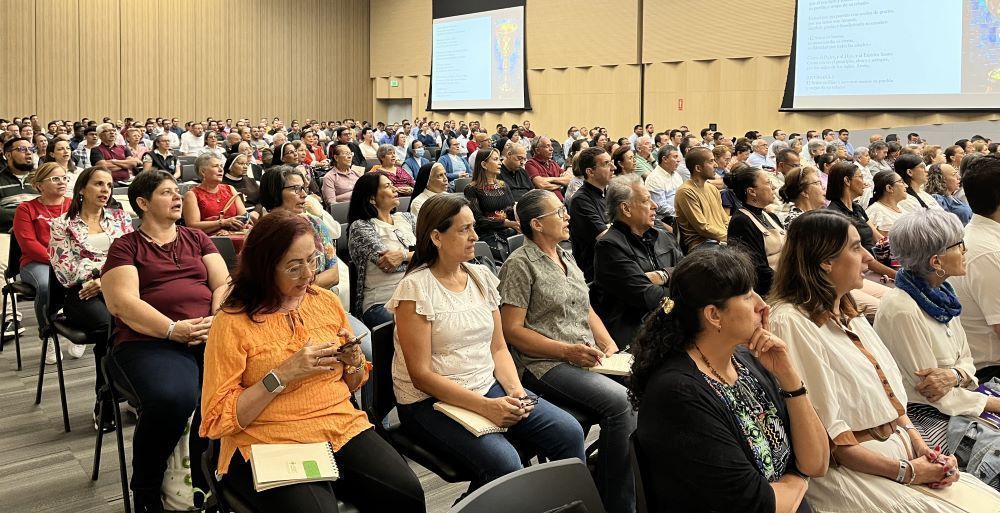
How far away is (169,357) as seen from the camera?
2.93 m

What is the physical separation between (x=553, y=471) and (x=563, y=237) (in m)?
1.66

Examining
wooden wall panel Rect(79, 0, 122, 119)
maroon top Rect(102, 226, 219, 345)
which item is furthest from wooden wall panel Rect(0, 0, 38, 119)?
maroon top Rect(102, 226, 219, 345)

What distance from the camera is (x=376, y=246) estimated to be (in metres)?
3.94

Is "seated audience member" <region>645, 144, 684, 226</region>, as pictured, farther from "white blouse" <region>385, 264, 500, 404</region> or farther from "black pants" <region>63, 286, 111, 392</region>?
"black pants" <region>63, 286, 111, 392</region>

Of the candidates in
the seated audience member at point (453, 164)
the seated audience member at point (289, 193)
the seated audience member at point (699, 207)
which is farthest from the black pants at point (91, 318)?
the seated audience member at point (453, 164)

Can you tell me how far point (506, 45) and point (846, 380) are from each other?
19594mm

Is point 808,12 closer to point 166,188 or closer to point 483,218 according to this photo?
point 483,218

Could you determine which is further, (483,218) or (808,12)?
(808,12)

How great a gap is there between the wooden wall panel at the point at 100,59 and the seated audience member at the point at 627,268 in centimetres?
2027

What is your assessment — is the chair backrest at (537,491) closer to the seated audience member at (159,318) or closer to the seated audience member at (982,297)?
the seated audience member at (159,318)

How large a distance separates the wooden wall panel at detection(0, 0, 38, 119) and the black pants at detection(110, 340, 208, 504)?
65.7 feet

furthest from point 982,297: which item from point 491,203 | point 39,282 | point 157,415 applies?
point 39,282

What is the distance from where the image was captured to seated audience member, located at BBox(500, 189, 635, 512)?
2863 millimetres

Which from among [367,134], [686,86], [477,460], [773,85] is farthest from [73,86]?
[477,460]
